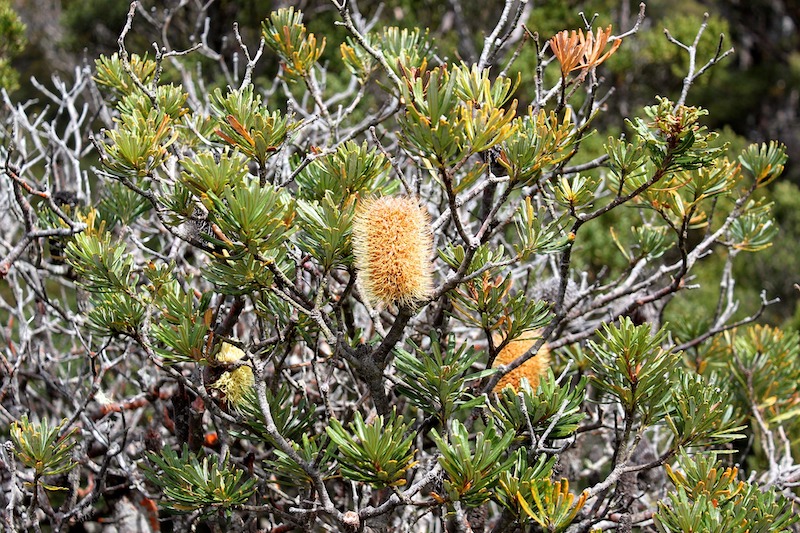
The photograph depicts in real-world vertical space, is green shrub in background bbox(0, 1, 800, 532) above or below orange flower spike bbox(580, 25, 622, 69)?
below

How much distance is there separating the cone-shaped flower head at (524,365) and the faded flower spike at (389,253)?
0.91 feet

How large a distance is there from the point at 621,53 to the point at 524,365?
232 inches

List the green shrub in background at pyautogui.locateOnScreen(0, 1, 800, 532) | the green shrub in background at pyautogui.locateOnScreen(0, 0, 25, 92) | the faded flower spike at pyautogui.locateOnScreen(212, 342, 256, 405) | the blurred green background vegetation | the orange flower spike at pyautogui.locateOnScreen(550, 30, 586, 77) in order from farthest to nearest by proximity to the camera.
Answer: the blurred green background vegetation < the green shrub in background at pyautogui.locateOnScreen(0, 0, 25, 92) < the faded flower spike at pyautogui.locateOnScreen(212, 342, 256, 405) < the orange flower spike at pyautogui.locateOnScreen(550, 30, 586, 77) < the green shrub in background at pyautogui.locateOnScreen(0, 1, 800, 532)

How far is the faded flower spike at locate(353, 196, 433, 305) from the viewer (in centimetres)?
100

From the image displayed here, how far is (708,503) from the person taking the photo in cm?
96

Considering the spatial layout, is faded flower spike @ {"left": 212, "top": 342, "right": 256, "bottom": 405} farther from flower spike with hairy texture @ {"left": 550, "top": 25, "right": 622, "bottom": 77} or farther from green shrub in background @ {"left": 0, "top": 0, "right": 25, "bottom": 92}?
green shrub in background @ {"left": 0, "top": 0, "right": 25, "bottom": 92}

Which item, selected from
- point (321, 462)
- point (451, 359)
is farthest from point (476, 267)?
point (321, 462)

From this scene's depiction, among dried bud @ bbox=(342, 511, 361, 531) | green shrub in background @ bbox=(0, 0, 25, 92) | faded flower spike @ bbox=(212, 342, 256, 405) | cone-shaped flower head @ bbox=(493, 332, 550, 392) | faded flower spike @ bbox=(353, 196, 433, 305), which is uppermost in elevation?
green shrub in background @ bbox=(0, 0, 25, 92)

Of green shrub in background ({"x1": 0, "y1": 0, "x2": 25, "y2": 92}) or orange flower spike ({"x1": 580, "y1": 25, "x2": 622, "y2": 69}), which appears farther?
green shrub in background ({"x1": 0, "y1": 0, "x2": 25, "y2": 92})

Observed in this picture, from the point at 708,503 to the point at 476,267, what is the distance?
43cm

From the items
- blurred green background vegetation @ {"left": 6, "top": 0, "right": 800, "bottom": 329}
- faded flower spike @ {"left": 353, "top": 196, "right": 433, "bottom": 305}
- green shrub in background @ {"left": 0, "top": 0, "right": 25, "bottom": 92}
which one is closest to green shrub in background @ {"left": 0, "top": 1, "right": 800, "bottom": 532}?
faded flower spike @ {"left": 353, "top": 196, "right": 433, "bottom": 305}

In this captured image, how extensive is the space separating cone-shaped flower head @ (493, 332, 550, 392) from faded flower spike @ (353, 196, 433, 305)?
0.28m

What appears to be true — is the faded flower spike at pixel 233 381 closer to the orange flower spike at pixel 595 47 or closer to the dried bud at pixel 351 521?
the dried bud at pixel 351 521

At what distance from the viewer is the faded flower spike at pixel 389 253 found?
100cm
